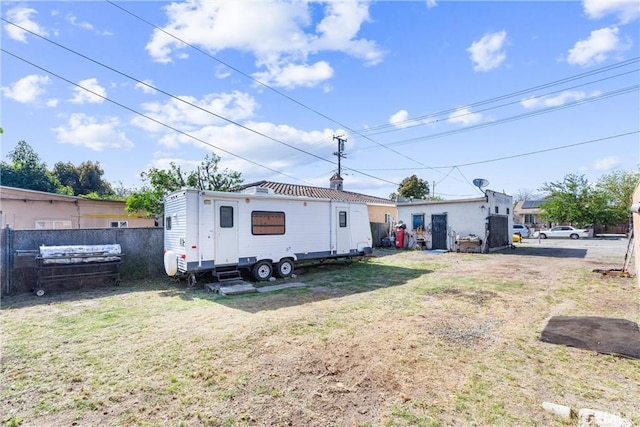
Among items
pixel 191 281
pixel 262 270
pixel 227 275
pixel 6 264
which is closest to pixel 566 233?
pixel 262 270

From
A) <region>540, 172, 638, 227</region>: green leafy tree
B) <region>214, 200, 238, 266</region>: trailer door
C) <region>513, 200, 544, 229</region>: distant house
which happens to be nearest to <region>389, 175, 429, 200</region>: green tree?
<region>540, 172, 638, 227</region>: green leafy tree

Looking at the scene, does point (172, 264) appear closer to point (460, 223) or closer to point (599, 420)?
point (599, 420)

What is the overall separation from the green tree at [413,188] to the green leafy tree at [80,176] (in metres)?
34.2

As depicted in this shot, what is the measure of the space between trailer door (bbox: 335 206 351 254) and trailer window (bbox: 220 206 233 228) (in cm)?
396

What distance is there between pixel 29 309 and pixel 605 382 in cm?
932

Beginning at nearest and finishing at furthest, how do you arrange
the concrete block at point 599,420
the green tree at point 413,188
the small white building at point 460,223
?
the concrete block at point 599,420, the small white building at point 460,223, the green tree at point 413,188

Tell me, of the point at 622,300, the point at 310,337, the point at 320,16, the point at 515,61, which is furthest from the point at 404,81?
the point at 310,337

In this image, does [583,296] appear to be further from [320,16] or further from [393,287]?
[320,16]

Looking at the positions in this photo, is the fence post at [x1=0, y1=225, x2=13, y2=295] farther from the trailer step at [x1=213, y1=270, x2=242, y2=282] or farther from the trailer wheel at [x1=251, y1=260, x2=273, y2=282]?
the trailer wheel at [x1=251, y1=260, x2=273, y2=282]

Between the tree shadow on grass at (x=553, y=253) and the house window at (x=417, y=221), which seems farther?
the house window at (x=417, y=221)

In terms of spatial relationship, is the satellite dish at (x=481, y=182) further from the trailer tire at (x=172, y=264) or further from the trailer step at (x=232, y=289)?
the trailer tire at (x=172, y=264)

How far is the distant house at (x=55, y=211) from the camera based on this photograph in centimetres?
1405

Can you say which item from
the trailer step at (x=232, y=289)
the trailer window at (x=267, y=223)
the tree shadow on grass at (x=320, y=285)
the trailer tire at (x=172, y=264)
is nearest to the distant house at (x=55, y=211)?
the trailer tire at (x=172, y=264)

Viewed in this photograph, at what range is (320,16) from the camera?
10.9 m
